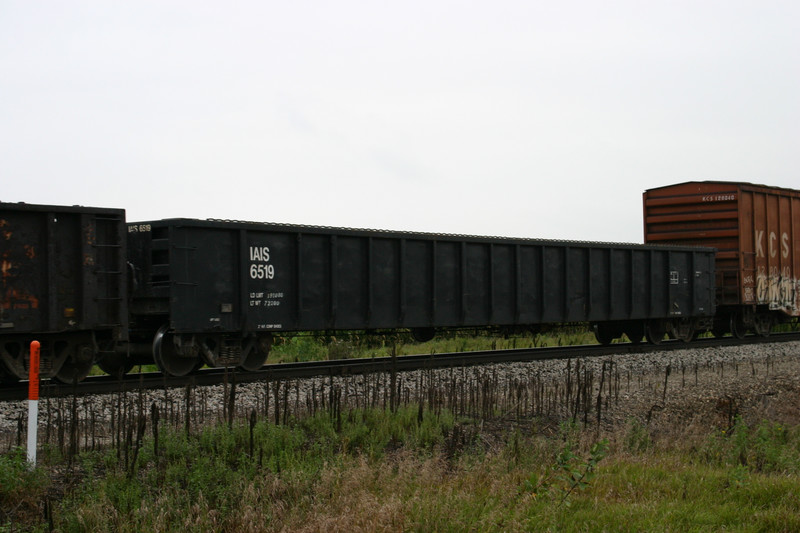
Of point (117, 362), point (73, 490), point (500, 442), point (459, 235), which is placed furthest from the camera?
point (459, 235)

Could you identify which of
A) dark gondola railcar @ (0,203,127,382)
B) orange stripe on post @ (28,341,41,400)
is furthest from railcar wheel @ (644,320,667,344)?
orange stripe on post @ (28,341,41,400)

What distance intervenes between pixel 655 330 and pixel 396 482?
53.8ft

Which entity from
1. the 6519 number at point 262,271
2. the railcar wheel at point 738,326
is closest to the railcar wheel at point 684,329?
the railcar wheel at point 738,326

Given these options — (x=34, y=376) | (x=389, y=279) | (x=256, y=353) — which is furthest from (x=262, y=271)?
(x=34, y=376)

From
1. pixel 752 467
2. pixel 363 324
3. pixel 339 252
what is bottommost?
pixel 752 467

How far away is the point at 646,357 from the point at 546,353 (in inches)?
88.7

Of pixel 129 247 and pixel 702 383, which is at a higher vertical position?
pixel 129 247

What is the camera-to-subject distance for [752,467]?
7.42 meters

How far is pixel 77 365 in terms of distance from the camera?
11492mm

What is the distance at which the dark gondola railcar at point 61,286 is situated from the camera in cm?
1042

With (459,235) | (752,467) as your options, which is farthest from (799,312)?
(752,467)

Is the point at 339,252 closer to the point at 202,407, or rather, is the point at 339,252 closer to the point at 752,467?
the point at 202,407

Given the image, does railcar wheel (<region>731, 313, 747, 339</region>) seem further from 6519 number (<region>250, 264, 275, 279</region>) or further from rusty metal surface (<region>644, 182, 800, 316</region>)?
6519 number (<region>250, 264, 275, 279</region>)

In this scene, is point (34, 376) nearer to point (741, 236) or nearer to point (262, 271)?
point (262, 271)
